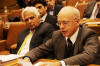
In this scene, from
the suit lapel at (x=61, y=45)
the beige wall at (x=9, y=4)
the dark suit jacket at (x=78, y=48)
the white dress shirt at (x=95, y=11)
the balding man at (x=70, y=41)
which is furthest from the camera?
the beige wall at (x=9, y=4)

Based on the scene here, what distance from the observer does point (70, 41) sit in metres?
1.74

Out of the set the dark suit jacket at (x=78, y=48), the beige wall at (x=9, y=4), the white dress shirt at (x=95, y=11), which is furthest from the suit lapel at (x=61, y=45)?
the beige wall at (x=9, y=4)

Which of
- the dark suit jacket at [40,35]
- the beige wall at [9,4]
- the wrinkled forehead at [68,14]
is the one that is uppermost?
the wrinkled forehead at [68,14]

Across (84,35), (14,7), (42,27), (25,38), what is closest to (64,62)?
(84,35)

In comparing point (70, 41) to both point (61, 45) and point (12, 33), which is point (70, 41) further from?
point (12, 33)

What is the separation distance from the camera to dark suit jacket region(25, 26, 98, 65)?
1476 mm

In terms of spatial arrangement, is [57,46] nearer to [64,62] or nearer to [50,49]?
[50,49]

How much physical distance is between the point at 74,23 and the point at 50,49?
37 cm

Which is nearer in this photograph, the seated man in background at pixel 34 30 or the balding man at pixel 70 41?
the balding man at pixel 70 41

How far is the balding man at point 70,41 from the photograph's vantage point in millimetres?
1592

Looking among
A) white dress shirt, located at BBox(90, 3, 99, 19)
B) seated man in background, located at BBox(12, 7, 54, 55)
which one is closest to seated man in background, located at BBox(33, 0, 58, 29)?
white dress shirt, located at BBox(90, 3, 99, 19)

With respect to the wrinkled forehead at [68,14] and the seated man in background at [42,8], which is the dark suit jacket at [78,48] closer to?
the wrinkled forehead at [68,14]

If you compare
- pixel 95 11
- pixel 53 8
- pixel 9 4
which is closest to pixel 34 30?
pixel 95 11

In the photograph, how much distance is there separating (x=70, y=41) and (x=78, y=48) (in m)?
0.11
